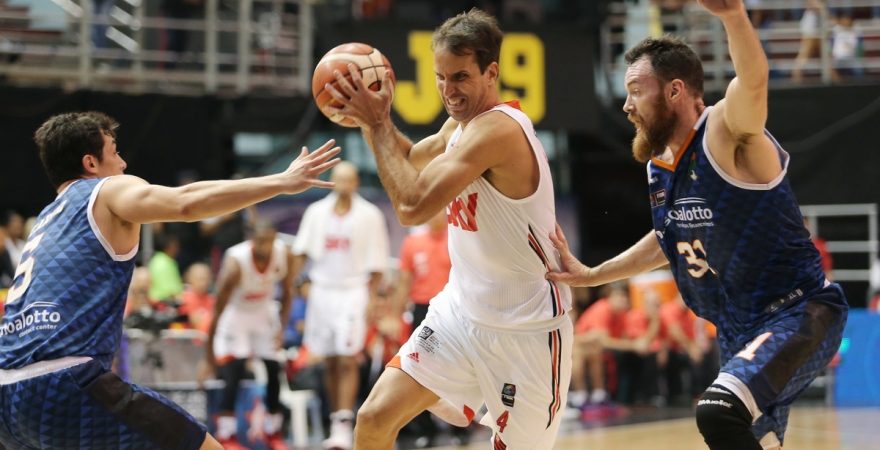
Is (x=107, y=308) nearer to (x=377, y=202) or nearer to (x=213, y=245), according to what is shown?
(x=213, y=245)

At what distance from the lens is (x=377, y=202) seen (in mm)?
14484

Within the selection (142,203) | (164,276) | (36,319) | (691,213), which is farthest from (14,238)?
(691,213)

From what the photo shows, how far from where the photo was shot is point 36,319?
446cm

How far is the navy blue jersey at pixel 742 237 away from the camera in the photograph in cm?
445

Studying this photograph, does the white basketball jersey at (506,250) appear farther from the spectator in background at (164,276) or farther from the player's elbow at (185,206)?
the spectator in background at (164,276)

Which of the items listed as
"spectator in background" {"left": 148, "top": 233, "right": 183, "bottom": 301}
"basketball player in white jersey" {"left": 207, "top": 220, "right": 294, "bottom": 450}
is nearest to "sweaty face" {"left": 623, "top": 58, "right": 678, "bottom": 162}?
"basketball player in white jersey" {"left": 207, "top": 220, "right": 294, "bottom": 450}

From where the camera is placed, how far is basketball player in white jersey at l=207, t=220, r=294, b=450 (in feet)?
30.7

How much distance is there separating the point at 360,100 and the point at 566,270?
50.0 inches

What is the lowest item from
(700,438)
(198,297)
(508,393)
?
(700,438)

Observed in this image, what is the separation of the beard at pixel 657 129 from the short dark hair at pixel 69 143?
2.30 meters

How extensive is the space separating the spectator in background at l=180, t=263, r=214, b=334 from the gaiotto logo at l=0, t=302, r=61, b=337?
6.49 m

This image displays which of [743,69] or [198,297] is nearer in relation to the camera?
[743,69]

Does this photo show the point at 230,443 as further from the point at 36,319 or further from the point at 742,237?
the point at 742,237

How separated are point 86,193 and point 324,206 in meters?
5.59
